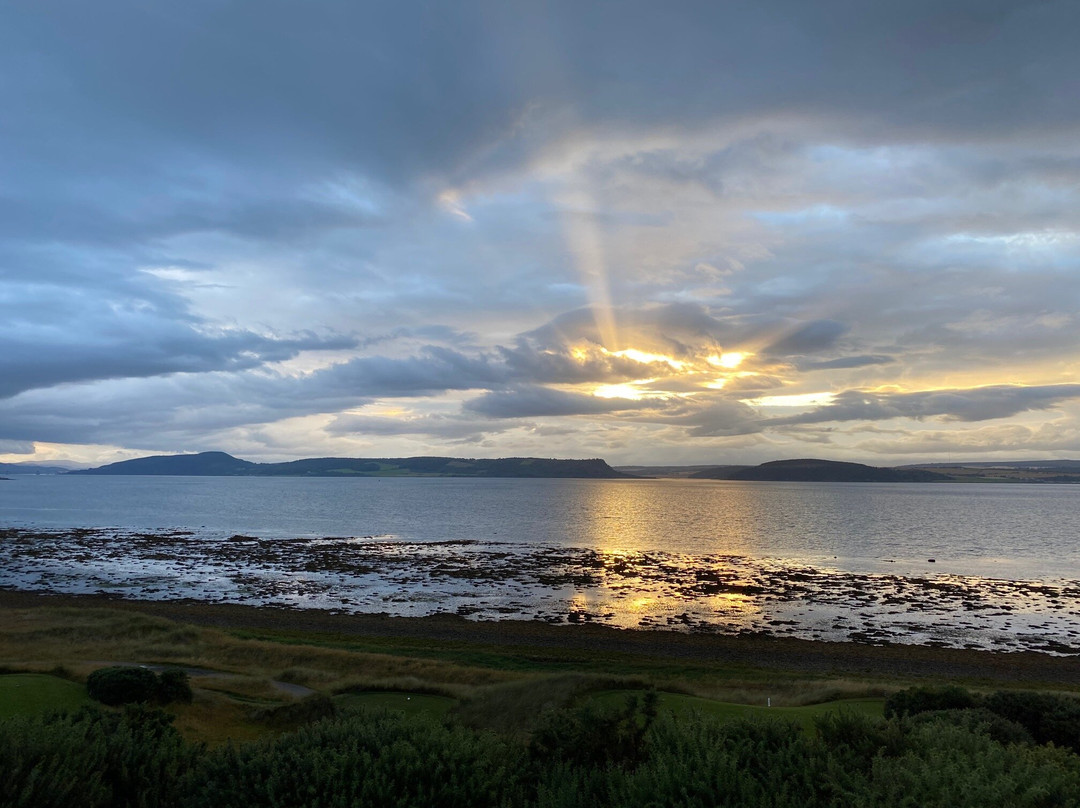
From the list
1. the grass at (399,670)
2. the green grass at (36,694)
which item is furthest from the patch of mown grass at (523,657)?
the green grass at (36,694)

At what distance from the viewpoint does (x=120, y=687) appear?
17500mm

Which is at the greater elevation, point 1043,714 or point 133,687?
point 1043,714

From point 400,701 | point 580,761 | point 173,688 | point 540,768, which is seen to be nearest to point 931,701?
point 580,761

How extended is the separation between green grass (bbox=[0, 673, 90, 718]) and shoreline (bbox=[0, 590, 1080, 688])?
16565 millimetres

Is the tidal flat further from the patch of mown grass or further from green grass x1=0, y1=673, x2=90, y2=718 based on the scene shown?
green grass x1=0, y1=673, x2=90, y2=718

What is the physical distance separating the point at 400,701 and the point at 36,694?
903 cm

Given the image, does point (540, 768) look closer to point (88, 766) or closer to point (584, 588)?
point (88, 766)

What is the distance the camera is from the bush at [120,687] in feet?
57.0

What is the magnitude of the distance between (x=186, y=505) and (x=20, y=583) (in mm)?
95696

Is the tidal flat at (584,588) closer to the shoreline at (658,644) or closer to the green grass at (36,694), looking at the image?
the shoreline at (658,644)

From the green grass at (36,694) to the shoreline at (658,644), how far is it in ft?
54.3

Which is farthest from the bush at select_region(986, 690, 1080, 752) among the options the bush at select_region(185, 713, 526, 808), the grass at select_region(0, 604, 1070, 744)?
the bush at select_region(185, 713, 526, 808)

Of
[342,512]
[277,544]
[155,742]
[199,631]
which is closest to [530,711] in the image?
[155,742]

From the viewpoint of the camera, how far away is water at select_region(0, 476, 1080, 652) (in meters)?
42.8
